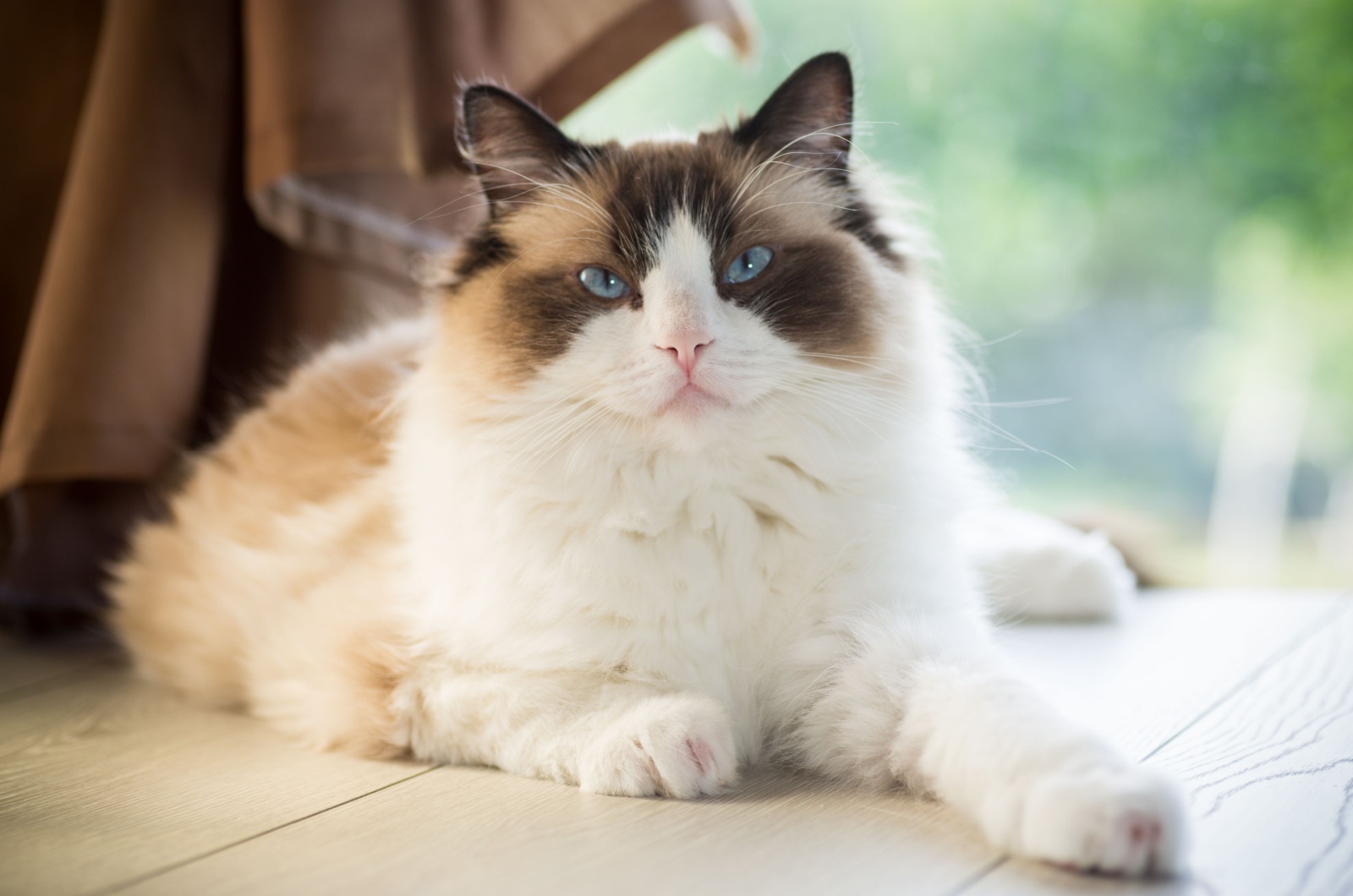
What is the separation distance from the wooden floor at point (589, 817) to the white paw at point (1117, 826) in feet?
0.06

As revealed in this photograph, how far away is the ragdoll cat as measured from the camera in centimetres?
126

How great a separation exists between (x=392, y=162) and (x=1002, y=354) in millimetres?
1762

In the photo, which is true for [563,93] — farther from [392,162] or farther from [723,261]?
[723,261]

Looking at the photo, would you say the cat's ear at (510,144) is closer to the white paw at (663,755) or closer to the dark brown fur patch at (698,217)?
the dark brown fur patch at (698,217)

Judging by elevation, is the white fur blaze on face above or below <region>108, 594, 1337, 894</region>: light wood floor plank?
above

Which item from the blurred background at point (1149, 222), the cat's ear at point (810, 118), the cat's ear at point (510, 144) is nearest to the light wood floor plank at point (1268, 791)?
the cat's ear at point (810, 118)

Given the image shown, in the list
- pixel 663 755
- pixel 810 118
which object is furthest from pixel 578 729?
pixel 810 118

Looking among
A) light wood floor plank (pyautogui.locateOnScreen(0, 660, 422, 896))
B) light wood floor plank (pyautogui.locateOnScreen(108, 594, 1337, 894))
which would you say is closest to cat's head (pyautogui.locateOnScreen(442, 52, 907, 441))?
light wood floor plank (pyautogui.locateOnScreen(108, 594, 1337, 894))

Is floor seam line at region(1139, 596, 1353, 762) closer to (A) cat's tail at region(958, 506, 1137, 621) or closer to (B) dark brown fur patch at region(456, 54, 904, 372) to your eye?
(A) cat's tail at region(958, 506, 1137, 621)

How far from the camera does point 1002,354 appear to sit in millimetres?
2990

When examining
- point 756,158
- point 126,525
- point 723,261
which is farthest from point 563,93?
point 126,525

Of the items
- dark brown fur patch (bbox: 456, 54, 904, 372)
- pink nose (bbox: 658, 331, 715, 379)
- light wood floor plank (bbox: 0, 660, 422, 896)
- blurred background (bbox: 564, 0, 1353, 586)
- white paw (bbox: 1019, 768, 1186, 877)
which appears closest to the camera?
white paw (bbox: 1019, 768, 1186, 877)

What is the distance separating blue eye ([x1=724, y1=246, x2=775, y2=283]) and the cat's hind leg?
53cm

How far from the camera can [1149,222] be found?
9.80 feet
